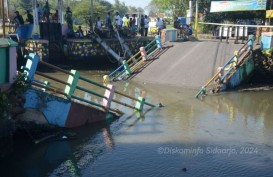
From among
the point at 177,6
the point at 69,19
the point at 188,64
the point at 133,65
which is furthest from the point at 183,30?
the point at 177,6

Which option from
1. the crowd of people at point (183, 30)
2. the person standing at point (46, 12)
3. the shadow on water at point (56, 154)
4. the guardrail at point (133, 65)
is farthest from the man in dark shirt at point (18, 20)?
the shadow on water at point (56, 154)

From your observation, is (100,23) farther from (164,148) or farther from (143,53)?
(164,148)

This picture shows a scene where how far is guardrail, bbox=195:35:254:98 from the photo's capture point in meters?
14.1

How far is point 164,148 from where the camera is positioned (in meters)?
8.37

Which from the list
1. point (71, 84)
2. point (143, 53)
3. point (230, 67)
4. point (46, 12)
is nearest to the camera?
point (71, 84)

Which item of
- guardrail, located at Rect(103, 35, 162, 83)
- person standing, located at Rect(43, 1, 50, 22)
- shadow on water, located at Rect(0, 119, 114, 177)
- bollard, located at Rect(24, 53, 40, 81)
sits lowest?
shadow on water, located at Rect(0, 119, 114, 177)

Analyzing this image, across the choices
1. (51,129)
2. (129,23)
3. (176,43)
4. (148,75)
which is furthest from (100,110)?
(129,23)

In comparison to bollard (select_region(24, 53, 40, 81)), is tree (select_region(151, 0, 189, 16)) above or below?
above

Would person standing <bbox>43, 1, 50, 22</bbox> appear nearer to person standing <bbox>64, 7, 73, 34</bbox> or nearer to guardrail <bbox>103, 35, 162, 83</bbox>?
person standing <bbox>64, 7, 73, 34</bbox>

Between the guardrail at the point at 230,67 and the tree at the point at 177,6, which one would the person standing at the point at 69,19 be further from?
the tree at the point at 177,6

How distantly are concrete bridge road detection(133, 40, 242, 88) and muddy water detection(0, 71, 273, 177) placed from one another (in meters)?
3.93

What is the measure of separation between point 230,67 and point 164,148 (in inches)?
314

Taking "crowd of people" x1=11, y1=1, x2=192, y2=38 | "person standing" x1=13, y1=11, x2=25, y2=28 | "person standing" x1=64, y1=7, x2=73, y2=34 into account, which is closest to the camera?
"person standing" x1=13, y1=11, x2=25, y2=28

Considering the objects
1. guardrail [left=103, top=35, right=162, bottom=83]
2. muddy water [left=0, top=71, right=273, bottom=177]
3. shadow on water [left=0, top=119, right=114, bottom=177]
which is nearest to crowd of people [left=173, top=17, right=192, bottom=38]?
guardrail [left=103, top=35, right=162, bottom=83]
